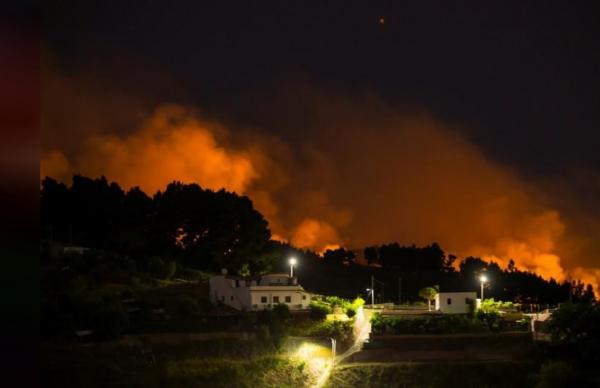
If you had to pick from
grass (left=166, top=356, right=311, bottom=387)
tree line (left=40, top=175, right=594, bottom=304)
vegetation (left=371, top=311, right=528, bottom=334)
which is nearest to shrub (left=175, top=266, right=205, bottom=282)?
tree line (left=40, top=175, right=594, bottom=304)

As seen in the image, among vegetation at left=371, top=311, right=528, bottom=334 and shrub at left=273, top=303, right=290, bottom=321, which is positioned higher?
shrub at left=273, top=303, right=290, bottom=321

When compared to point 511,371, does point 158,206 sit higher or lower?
higher

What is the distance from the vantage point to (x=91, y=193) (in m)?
24.7

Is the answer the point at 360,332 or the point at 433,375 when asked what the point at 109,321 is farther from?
the point at 433,375

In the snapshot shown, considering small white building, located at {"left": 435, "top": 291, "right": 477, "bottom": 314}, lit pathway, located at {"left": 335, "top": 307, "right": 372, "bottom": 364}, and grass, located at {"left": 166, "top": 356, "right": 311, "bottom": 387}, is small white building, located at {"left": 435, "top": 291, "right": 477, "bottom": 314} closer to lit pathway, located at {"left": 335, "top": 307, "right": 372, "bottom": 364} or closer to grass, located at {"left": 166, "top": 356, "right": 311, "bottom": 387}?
lit pathway, located at {"left": 335, "top": 307, "right": 372, "bottom": 364}

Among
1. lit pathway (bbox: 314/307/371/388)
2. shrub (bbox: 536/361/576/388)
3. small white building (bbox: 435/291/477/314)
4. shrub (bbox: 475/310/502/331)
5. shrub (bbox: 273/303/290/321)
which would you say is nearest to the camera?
shrub (bbox: 536/361/576/388)

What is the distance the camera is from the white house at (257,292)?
17.6 metres

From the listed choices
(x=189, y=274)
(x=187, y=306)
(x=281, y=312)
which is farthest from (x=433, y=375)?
(x=189, y=274)

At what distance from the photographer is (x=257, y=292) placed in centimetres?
1758

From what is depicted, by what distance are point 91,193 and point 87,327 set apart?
36.0ft

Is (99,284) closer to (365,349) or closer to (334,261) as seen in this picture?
(365,349)

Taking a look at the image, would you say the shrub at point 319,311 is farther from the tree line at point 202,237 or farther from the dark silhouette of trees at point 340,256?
the dark silhouette of trees at point 340,256

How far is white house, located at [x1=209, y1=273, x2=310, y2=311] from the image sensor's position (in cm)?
1758

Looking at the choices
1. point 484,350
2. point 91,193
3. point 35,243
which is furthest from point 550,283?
point 35,243
